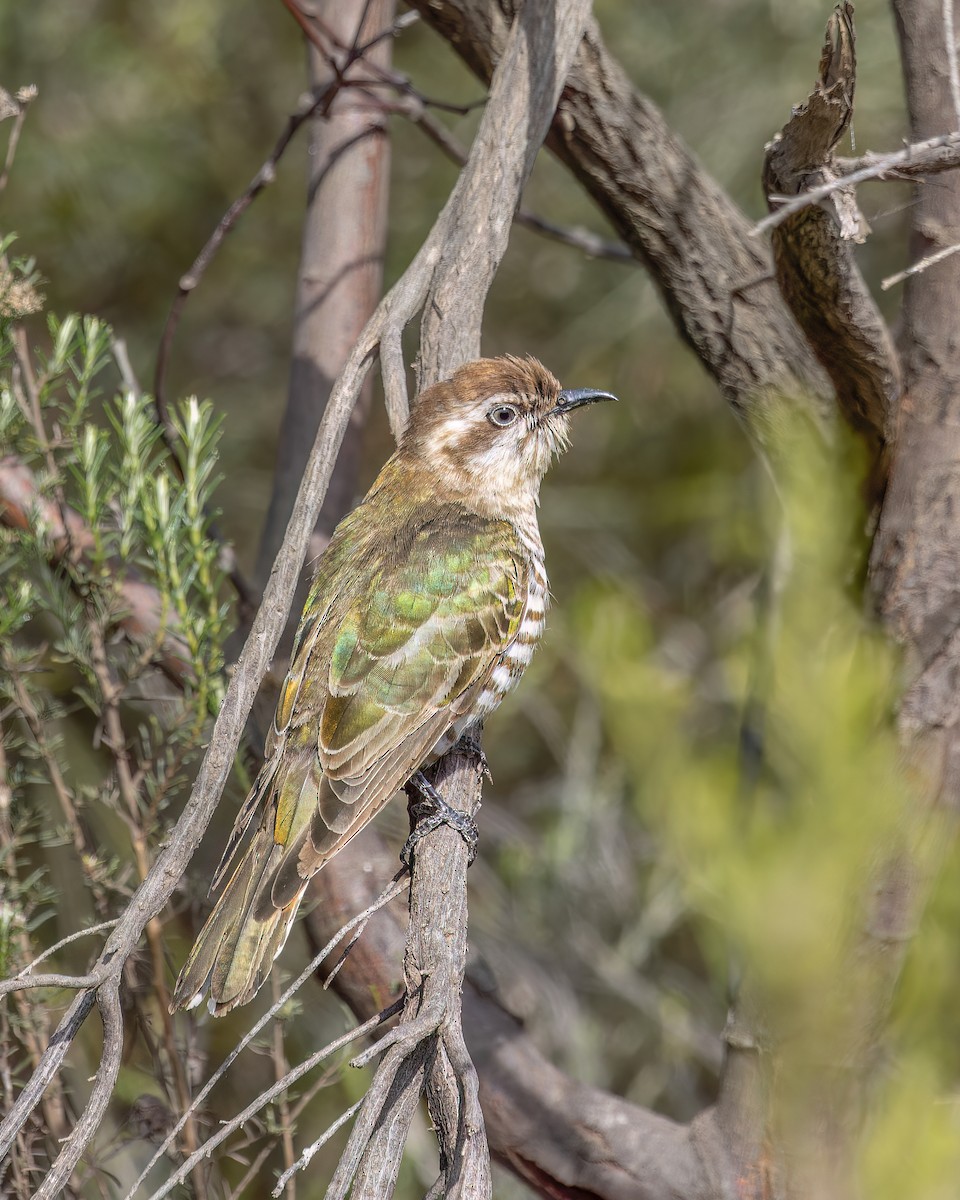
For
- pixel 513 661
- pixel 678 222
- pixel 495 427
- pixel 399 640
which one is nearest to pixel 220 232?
pixel 495 427

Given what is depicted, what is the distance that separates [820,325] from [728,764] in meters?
1.38

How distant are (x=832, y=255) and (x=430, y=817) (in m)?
1.73

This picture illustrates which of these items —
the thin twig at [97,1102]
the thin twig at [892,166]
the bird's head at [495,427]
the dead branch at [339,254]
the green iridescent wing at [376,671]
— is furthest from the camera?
the dead branch at [339,254]

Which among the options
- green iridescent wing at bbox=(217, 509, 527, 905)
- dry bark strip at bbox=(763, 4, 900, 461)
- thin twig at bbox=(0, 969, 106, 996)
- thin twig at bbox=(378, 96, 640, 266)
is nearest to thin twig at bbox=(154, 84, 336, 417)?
thin twig at bbox=(378, 96, 640, 266)

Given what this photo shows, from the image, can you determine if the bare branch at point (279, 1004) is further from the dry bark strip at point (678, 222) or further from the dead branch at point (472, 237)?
the dry bark strip at point (678, 222)

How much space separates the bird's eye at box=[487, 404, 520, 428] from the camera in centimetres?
358

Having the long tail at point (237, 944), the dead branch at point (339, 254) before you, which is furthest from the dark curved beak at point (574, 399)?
the long tail at point (237, 944)

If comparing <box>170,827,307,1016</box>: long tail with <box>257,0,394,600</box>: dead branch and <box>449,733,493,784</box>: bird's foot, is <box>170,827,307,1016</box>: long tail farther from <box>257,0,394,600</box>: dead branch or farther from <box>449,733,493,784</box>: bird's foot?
<box>257,0,394,600</box>: dead branch

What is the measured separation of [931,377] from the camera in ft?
11.6

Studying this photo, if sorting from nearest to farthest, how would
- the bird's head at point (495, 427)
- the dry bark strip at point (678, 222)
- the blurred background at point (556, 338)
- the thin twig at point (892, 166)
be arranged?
the thin twig at point (892, 166), the bird's head at point (495, 427), the dry bark strip at point (678, 222), the blurred background at point (556, 338)

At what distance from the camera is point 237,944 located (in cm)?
276

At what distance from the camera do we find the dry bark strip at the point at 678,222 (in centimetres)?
369

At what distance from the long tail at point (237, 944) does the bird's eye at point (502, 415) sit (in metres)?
1.38

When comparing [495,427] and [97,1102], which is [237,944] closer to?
[97,1102]
